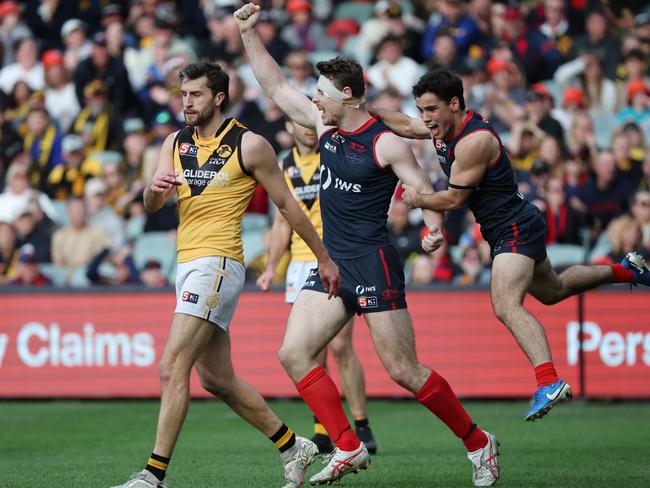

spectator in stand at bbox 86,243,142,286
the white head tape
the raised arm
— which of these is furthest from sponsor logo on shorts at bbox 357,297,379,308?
spectator in stand at bbox 86,243,142,286

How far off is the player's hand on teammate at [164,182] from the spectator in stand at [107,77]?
12524 mm

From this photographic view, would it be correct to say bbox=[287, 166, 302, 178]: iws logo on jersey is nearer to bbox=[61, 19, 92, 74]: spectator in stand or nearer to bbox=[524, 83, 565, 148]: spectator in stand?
bbox=[524, 83, 565, 148]: spectator in stand

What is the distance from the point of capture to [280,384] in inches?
601

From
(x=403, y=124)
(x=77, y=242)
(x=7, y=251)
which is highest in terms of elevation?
(x=403, y=124)

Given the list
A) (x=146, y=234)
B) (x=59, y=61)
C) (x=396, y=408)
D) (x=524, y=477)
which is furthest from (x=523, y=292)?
(x=59, y=61)

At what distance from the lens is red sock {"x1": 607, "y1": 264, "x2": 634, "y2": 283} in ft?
33.6

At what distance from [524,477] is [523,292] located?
132 cm

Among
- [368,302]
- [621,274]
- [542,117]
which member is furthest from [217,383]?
[542,117]

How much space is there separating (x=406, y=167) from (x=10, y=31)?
15.4m

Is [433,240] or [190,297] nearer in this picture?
[190,297]

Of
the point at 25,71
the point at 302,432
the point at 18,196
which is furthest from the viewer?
the point at 25,71

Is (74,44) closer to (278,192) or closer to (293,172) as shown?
(293,172)

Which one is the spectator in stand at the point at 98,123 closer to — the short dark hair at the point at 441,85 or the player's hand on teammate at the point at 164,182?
the short dark hair at the point at 441,85

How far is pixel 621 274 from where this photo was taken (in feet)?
33.7
